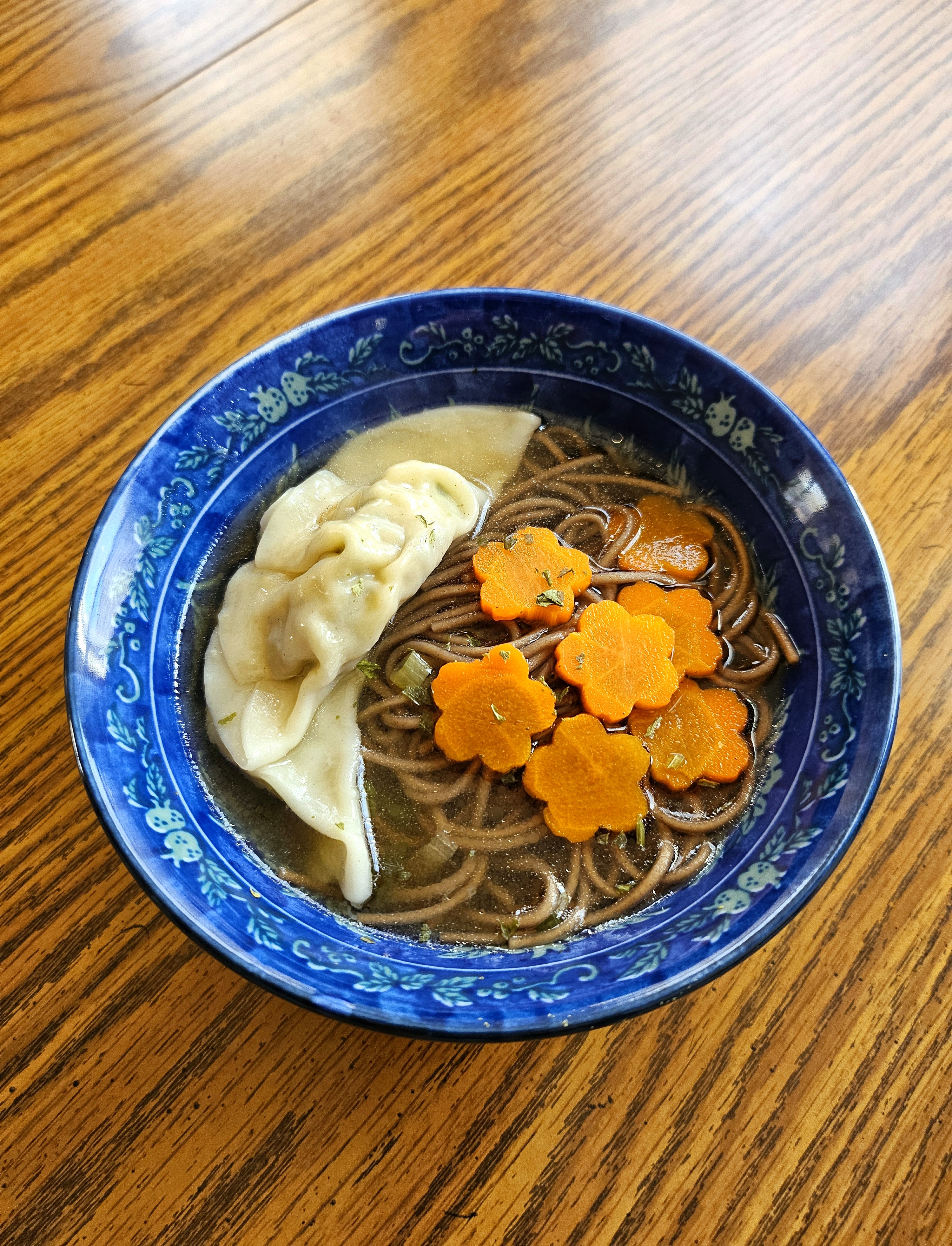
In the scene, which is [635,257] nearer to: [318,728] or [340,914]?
[318,728]

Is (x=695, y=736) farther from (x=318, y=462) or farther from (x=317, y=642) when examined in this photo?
(x=318, y=462)

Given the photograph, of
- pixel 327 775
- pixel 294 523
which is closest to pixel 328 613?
pixel 294 523

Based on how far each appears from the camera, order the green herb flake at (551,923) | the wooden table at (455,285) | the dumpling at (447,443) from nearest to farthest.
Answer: the wooden table at (455,285) < the green herb flake at (551,923) < the dumpling at (447,443)

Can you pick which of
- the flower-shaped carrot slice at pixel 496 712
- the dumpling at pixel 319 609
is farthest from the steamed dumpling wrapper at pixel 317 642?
the flower-shaped carrot slice at pixel 496 712

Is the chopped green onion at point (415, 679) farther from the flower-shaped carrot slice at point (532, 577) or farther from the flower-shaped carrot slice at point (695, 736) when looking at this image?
the flower-shaped carrot slice at point (695, 736)

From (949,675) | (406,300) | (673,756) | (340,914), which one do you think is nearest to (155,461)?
(406,300)

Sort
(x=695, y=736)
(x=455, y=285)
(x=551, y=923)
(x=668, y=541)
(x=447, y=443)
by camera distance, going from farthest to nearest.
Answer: (x=455, y=285) → (x=447, y=443) → (x=668, y=541) → (x=695, y=736) → (x=551, y=923)
